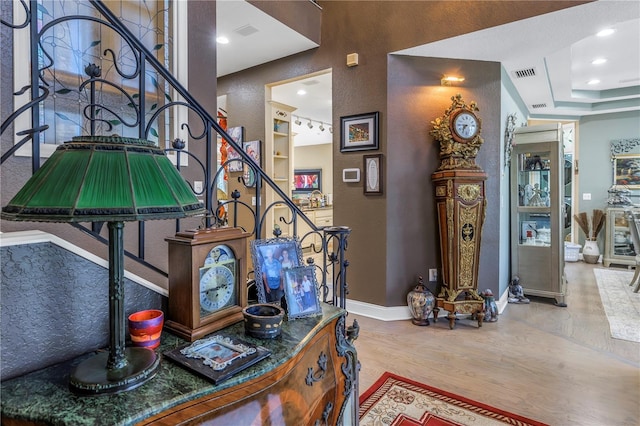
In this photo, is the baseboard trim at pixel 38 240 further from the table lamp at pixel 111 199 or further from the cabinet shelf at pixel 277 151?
the cabinet shelf at pixel 277 151

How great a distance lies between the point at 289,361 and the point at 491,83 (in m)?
3.78

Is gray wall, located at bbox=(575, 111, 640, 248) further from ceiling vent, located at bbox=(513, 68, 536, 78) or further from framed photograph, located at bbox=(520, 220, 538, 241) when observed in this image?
ceiling vent, located at bbox=(513, 68, 536, 78)

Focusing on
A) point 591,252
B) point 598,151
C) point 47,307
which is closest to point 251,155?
point 47,307

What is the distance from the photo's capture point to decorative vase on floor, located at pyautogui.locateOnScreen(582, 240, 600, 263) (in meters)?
6.29

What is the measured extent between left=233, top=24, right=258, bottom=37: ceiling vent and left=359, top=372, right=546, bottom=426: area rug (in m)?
3.42

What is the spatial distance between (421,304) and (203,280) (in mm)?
2735

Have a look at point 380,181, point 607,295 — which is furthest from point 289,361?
point 607,295

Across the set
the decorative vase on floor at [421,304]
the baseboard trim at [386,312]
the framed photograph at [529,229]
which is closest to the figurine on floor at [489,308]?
the decorative vase on floor at [421,304]

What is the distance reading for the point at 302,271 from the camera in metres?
1.36

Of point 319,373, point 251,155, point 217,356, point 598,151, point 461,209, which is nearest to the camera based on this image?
point 217,356

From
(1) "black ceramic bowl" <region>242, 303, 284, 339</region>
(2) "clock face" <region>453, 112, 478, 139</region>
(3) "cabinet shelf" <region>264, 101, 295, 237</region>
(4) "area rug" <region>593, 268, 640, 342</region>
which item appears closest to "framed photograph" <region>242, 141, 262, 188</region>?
(3) "cabinet shelf" <region>264, 101, 295, 237</region>

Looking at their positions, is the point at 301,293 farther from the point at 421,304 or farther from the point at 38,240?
the point at 421,304

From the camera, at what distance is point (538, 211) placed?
14.0 feet

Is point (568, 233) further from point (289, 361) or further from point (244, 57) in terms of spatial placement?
point (289, 361)
